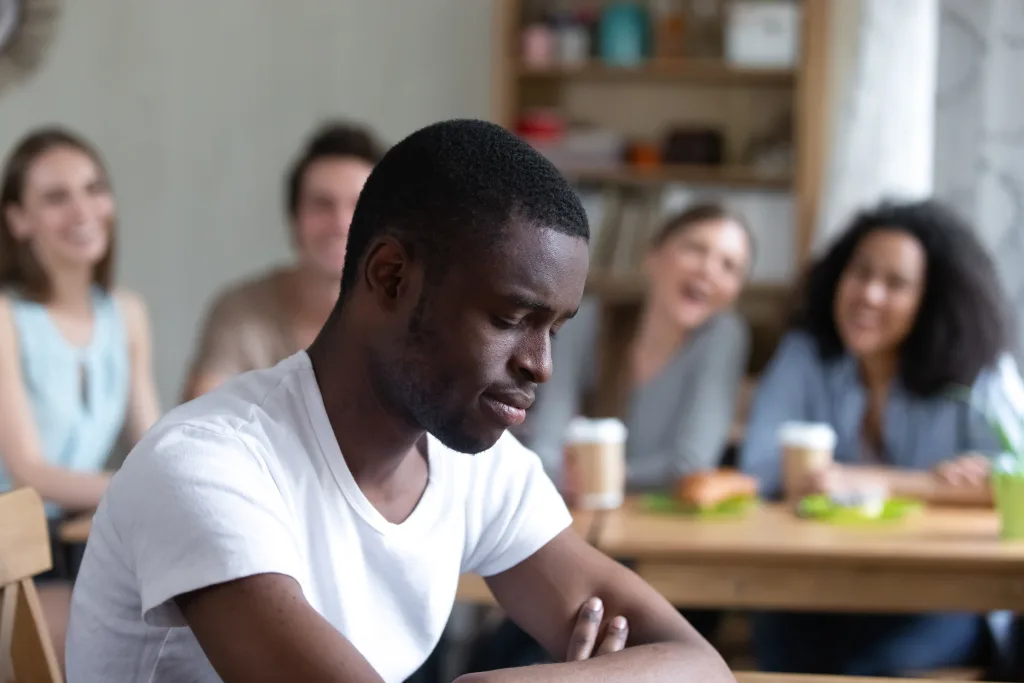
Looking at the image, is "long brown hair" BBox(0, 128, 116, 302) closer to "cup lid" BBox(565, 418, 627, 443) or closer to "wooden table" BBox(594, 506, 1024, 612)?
"cup lid" BBox(565, 418, 627, 443)

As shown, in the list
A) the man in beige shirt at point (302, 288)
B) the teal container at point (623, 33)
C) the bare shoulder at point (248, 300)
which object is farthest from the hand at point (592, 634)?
the teal container at point (623, 33)

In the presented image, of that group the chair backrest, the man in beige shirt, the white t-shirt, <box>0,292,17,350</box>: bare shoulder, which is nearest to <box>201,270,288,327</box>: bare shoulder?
the man in beige shirt

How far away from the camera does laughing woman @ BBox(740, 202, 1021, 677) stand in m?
2.41

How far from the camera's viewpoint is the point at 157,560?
0.92 meters

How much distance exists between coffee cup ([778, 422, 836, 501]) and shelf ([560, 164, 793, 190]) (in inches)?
72.4

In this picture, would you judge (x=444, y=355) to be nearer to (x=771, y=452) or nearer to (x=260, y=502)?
(x=260, y=502)

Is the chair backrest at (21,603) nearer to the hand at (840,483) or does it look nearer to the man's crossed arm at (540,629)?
the man's crossed arm at (540,629)

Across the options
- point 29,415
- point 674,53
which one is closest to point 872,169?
point 674,53

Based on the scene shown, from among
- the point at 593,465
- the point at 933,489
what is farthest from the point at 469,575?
the point at 933,489

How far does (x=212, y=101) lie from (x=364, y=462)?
376 cm

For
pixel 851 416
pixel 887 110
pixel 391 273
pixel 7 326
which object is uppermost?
pixel 887 110

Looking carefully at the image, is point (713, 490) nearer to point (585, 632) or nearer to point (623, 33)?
point (585, 632)

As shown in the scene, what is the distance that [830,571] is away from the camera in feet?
6.48

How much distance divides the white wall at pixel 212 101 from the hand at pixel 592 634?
3.39 m
